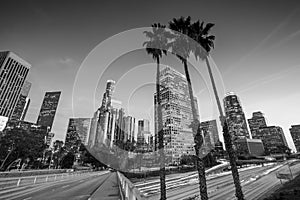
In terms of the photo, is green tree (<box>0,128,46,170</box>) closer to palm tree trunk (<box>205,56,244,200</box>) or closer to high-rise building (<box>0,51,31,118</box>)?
palm tree trunk (<box>205,56,244,200</box>)

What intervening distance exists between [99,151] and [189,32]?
329 ft

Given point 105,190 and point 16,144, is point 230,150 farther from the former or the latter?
point 16,144

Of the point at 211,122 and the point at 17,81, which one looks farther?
the point at 211,122

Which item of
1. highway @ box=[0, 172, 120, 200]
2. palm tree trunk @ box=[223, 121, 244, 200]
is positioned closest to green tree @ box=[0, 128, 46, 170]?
highway @ box=[0, 172, 120, 200]

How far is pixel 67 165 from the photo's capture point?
92562mm

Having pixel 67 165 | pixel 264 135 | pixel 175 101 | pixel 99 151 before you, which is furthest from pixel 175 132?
pixel 264 135

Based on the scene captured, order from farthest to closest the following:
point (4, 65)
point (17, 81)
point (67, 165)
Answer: point (17, 81), point (4, 65), point (67, 165)

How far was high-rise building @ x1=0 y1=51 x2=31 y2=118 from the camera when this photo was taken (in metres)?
133

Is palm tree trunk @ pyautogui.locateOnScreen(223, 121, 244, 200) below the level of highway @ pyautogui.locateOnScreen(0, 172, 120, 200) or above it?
above

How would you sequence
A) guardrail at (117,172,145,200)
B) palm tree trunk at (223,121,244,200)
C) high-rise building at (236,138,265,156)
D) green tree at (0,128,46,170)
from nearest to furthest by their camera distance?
guardrail at (117,172,145,200), palm tree trunk at (223,121,244,200), green tree at (0,128,46,170), high-rise building at (236,138,265,156)

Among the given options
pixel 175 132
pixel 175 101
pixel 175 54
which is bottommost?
pixel 175 54

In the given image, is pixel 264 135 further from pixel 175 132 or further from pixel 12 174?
pixel 12 174

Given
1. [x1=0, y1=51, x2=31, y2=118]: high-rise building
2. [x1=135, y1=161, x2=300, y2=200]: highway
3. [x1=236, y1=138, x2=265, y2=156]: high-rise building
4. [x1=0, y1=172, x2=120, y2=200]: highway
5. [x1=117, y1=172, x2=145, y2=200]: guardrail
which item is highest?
[x1=0, y1=51, x2=31, y2=118]: high-rise building

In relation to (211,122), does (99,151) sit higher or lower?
lower
